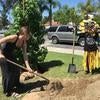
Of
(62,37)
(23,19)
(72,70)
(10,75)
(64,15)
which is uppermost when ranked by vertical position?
(23,19)

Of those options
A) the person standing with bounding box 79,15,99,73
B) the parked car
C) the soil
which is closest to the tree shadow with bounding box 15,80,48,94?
the soil

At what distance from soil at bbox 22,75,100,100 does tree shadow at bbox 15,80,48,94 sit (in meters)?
0.28

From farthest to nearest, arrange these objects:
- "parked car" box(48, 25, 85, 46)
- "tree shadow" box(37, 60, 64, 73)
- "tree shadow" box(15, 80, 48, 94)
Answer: "parked car" box(48, 25, 85, 46), "tree shadow" box(37, 60, 64, 73), "tree shadow" box(15, 80, 48, 94)

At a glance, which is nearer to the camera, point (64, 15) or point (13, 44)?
point (13, 44)

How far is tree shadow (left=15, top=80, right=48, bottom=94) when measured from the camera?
33.9ft

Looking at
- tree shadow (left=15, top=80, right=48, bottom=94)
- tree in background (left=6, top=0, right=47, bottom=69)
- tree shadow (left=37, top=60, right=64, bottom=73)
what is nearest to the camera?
tree shadow (left=15, top=80, right=48, bottom=94)

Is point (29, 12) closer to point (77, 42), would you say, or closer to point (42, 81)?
point (42, 81)

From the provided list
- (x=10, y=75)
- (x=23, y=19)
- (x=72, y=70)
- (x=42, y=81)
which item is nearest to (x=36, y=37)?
(x=23, y=19)

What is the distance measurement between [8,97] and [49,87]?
111cm

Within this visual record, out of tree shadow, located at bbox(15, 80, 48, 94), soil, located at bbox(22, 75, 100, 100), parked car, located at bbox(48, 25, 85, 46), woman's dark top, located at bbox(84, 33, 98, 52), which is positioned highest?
woman's dark top, located at bbox(84, 33, 98, 52)

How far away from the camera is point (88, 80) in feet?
35.3

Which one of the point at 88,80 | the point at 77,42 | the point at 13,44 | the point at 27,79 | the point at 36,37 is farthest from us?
the point at 77,42

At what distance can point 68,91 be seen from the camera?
970cm

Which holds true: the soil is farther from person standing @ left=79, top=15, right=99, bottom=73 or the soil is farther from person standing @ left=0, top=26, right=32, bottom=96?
person standing @ left=79, top=15, right=99, bottom=73
